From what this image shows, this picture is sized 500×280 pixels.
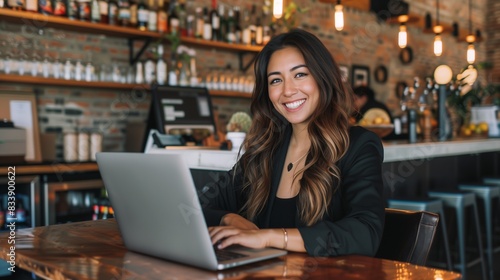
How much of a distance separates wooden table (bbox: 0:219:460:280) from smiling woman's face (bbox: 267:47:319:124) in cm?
62

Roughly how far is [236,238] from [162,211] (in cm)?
19

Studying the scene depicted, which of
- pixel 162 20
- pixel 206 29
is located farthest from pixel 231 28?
pixel 162 20

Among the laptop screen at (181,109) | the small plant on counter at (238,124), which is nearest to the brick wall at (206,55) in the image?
the laptop screen at (181,109)

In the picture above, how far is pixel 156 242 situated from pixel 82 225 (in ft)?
1.58

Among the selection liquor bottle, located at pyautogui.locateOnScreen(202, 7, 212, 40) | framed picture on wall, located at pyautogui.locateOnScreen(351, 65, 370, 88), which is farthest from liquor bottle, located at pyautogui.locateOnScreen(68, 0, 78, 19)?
framed picture on wall, located at pyautogui.locateOnScreen(351, 65, 370, 88)

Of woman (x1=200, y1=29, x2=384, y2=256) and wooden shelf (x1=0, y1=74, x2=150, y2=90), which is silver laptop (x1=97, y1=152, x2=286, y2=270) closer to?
woman (x1=200, y1=29, x2=384, y2=256)

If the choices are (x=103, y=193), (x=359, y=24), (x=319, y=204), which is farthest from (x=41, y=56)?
(x=359, y=24)

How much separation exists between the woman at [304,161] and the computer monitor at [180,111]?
1.72m

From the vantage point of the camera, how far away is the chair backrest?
4.55 feet

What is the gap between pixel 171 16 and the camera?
15.9ft

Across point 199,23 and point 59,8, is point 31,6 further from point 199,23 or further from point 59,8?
point 199,23

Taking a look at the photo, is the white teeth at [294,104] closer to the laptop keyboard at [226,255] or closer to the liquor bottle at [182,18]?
the laptop keyboard at [226,255]

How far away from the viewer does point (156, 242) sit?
118 centimetres

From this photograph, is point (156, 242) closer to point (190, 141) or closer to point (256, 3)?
point (190, 141)
